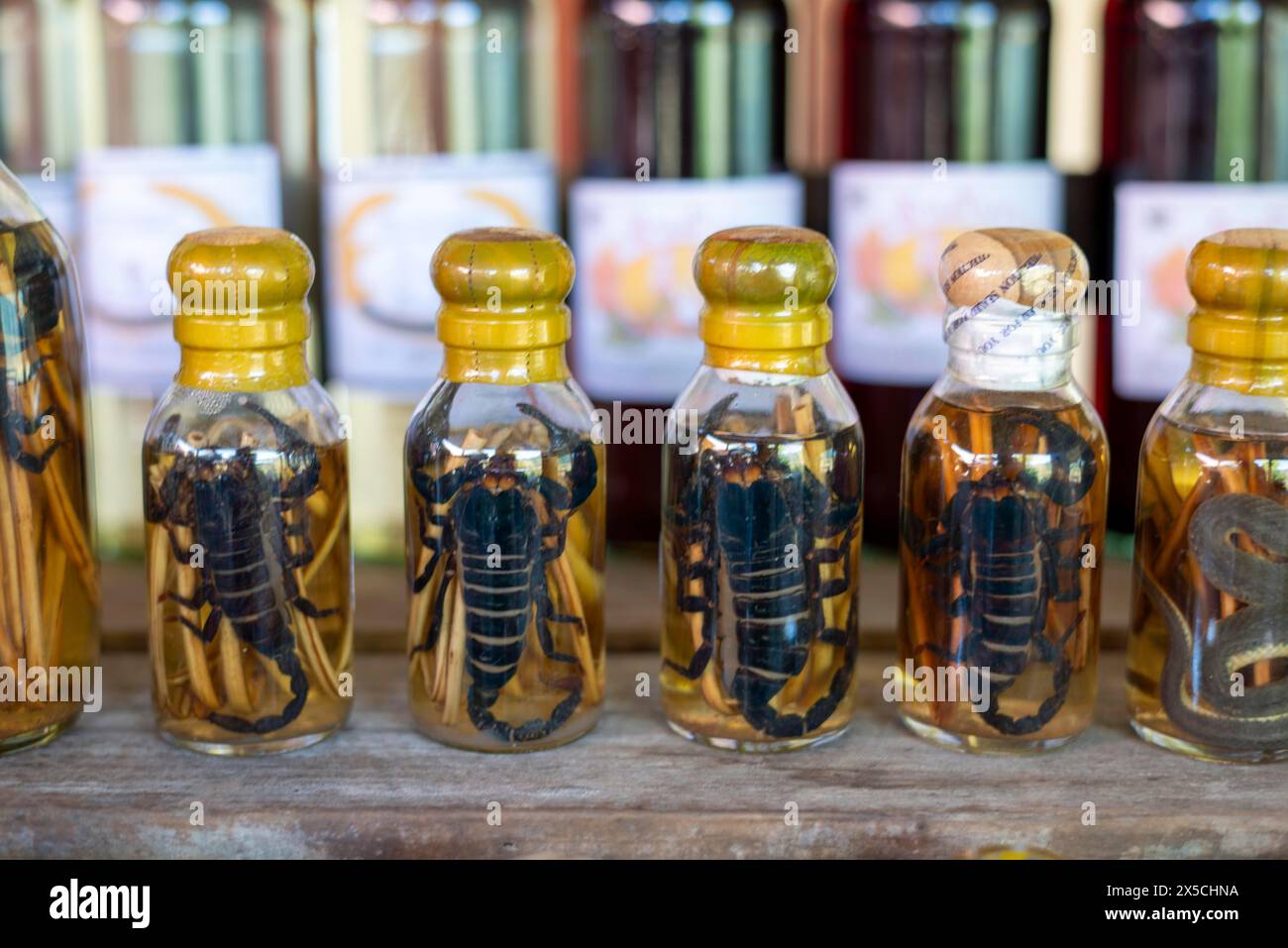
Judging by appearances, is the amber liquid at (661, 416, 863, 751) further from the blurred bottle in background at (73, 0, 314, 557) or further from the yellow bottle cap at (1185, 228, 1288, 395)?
the blurred bottle in background at (73, 0, 314, 557)

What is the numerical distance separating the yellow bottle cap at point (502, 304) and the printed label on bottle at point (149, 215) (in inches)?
9.4

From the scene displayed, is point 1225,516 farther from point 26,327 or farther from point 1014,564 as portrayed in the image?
point 26,327

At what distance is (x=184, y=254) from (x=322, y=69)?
31 centimetres

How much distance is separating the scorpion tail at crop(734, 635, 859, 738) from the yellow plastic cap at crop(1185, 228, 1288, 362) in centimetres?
17

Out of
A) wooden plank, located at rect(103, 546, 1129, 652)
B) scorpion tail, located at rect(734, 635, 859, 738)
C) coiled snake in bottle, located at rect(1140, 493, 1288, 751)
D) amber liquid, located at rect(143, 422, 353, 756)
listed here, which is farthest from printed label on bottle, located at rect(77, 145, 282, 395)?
coiled snake in bottle, located at rect(1140, 493, 1288, 751)

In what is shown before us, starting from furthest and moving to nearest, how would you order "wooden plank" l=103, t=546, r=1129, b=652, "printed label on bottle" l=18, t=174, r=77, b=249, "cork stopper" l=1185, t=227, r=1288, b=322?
"printed label on bottle" l=18, t=174, r=77, b=249
"wooden plank" l=103, t=546, r=1129, b=652
"cork stopper" l=1185, t=227, r=1288, b=322

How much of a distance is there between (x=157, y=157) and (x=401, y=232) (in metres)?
0.13

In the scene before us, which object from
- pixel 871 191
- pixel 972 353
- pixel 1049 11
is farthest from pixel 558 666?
pixel 1049 11

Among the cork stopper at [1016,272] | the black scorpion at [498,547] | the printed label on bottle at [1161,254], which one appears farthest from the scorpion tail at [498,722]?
the printed label on bottle at [1161,254]

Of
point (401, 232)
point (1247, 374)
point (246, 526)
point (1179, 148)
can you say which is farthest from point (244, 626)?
point (1179, 148)

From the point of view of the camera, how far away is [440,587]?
607 millimetres

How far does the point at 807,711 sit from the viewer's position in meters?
0.62

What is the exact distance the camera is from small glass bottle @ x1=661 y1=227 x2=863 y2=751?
0.58 meters

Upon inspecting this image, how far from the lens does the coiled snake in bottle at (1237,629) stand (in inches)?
22.9
